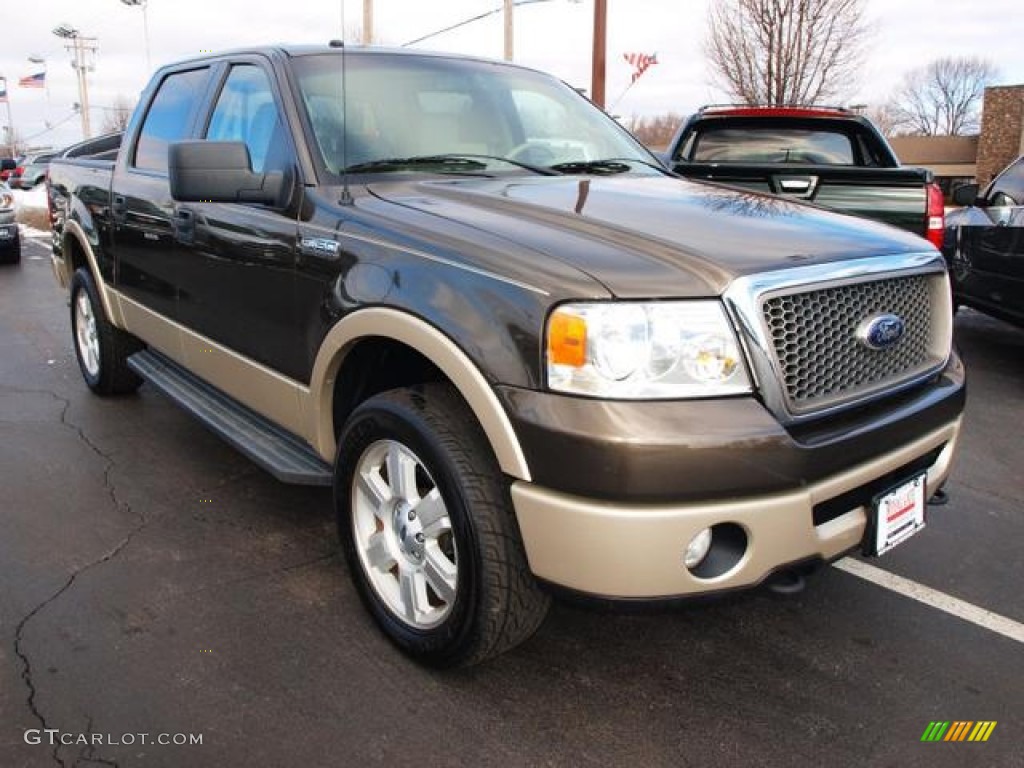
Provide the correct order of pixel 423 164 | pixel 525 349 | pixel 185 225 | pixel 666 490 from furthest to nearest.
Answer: pixel 185 225
pixel 423 164
pixel 525 349
pixel 666 490

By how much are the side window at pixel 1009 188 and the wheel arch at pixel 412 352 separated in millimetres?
5321

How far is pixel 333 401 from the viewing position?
3.07 m

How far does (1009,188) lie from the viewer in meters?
6.48

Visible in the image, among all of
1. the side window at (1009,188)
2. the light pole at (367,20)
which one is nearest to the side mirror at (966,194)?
the side window at (1009,188)

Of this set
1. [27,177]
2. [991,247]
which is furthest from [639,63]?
[27,177]

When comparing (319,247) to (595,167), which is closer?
(319,247)

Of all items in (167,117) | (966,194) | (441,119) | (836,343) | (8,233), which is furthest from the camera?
(8,233)

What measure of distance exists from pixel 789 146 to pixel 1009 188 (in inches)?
62.6

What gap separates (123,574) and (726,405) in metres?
2.34

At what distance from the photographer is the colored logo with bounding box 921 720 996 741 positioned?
2.43 m

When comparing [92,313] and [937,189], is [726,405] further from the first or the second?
[92,313]

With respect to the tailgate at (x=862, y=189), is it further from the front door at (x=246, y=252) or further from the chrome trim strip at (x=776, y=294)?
the front door at (x=246, y=252)

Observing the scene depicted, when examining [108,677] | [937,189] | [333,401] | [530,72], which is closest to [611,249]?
[333,401]

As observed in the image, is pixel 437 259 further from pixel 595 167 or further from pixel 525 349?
pixel 595 167
